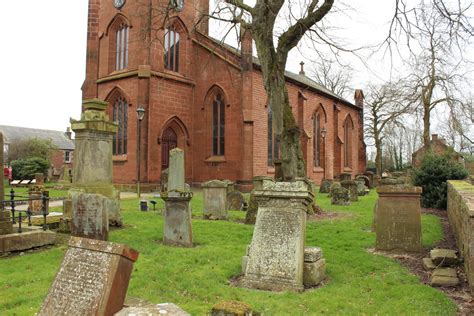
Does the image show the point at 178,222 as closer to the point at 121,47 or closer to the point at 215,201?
the point at 215,201

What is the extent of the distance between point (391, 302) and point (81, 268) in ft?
12.8

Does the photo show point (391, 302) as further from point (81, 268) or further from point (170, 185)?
point (170, 185)

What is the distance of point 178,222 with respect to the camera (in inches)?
343

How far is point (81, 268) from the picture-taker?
3801 millimetres

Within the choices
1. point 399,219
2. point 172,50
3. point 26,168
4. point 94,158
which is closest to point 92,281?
point 399,219

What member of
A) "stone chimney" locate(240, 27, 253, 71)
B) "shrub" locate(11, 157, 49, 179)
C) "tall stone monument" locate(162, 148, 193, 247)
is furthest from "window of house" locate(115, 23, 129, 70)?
"tall stone monument" locate(162, 148, 193, 247)

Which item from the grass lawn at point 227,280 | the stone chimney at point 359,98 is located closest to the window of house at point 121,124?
the grass lawn at point 227,280

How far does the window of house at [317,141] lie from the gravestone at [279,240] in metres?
27.3

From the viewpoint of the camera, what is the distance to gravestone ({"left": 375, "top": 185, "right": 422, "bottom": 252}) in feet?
25.7

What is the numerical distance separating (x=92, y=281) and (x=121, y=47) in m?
22.8

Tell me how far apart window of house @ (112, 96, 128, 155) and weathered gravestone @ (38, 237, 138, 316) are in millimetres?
19859

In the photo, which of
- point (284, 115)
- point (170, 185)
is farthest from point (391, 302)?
point (284, 115)

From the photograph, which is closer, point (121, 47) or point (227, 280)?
point (227, 280)

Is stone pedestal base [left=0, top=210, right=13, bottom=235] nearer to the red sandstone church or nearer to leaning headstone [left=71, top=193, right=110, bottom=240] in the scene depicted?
leaning headstone [left=71, top=193, right=110, bottom=240]
